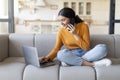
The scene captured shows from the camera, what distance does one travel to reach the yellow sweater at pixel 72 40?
2.38 metres

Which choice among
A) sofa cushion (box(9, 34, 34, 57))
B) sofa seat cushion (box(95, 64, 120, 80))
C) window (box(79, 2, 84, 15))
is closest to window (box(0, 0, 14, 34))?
sofa cushion (box(9, 34, 34, 57))

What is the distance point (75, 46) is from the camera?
2508 mm

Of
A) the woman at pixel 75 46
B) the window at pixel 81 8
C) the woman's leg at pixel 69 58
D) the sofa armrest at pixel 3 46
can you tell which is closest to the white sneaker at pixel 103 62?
the woman at pixel 75 46

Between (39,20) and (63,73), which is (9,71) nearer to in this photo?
(63,73)

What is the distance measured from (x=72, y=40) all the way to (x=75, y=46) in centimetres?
8

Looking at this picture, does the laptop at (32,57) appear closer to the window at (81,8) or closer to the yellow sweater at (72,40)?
the yellow sweater at (72,40)

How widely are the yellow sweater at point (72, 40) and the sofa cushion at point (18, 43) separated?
0.39 metres

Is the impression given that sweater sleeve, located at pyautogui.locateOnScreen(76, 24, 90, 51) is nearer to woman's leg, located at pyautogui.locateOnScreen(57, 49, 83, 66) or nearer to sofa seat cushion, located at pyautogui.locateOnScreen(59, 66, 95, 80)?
woman's leg, located at pyautogui.locateOnScreen(57, 49, 83, 66)

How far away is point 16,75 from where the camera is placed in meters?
2.08

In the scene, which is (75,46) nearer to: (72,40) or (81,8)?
→ (72,40)

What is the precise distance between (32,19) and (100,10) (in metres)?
1.15

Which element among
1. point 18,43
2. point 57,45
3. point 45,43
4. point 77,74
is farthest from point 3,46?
point 77,74

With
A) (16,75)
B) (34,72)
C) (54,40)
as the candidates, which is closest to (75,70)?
(34,72)

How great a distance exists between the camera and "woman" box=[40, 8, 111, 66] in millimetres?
2242
